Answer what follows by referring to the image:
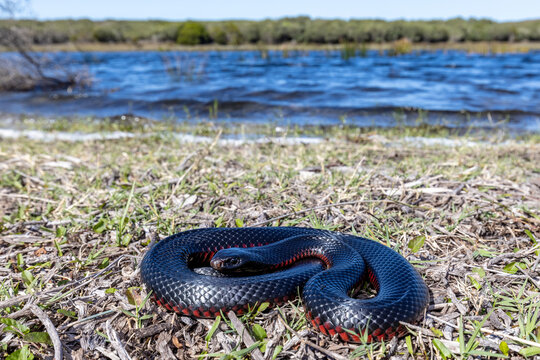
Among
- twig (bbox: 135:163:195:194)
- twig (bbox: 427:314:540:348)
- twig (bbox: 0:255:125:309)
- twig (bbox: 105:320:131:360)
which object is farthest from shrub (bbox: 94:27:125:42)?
twig (bbox: 427:314:540:348)

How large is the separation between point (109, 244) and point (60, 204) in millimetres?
991

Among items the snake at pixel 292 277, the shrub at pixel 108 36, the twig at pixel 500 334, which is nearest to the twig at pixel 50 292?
the snake at pixel 292 277

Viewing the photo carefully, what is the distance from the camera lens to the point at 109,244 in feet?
11.3

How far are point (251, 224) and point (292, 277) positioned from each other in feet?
3.43

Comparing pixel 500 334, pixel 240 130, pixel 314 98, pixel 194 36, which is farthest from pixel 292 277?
pixel 194 36

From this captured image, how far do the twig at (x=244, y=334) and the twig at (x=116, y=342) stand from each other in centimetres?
60

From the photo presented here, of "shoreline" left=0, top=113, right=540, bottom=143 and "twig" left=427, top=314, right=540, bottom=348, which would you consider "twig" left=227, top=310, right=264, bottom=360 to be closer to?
"twig" left=427, top=314, right=540, bottom=348

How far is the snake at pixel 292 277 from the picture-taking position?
2.35 m

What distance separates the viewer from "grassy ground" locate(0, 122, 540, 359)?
2.38 m

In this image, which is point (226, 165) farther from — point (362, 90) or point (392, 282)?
point (362, 90)

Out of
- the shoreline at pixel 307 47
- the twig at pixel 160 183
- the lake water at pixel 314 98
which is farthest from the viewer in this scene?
the shoreline at pixel 307 47

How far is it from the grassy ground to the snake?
0.11 m

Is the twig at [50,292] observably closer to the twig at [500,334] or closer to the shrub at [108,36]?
the twig at [500,334]

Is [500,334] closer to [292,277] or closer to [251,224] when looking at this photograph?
[292,277]
